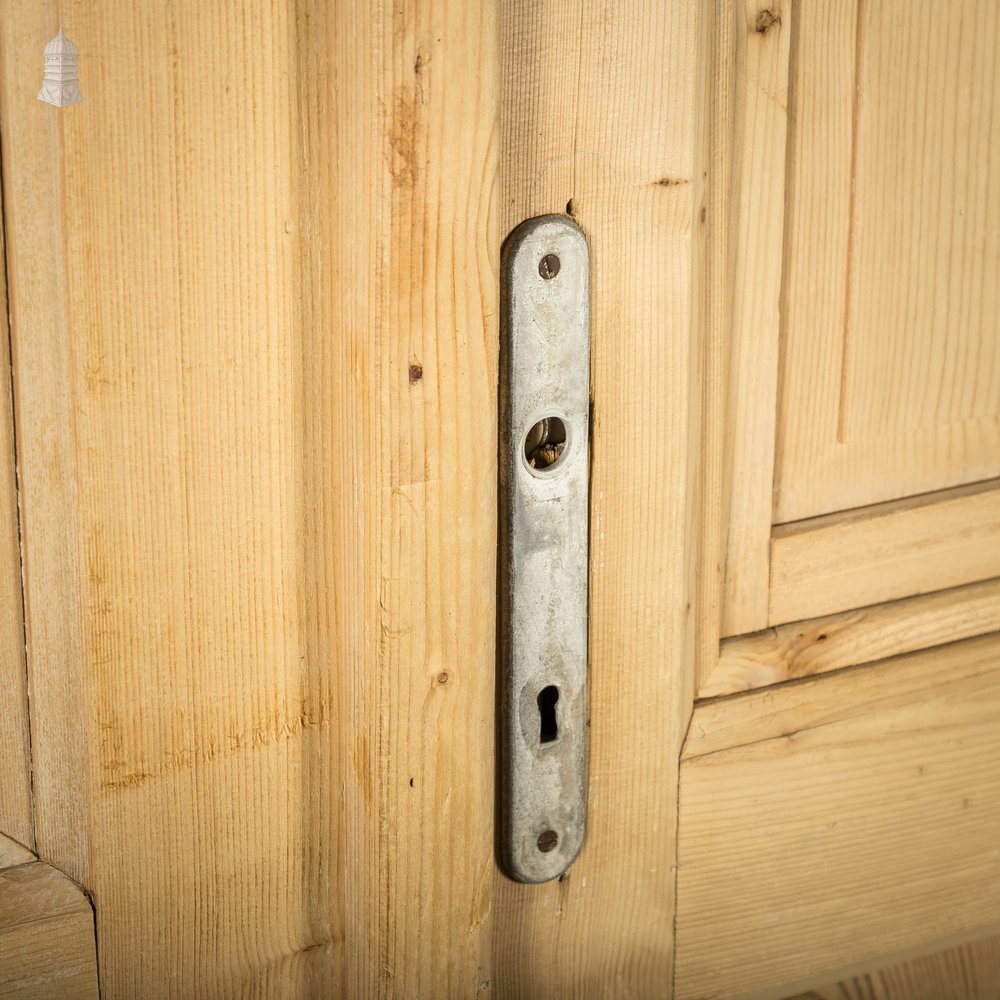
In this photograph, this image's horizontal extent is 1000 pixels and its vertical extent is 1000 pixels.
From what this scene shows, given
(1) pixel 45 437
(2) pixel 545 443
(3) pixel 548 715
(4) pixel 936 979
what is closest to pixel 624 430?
(2) pixel 545 443

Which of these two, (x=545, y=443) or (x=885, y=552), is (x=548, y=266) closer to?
(x=545, y=443)

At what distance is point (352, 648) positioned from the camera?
20.8 inches

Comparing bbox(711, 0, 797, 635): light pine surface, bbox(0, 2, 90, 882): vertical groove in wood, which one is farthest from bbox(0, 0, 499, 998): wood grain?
A: bbox(711, 0, 797, 635): light pine surface

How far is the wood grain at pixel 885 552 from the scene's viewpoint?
66 cm

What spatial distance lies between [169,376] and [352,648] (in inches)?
5.5

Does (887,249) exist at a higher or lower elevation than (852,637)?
higher

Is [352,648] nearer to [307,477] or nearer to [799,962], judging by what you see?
[307,477]

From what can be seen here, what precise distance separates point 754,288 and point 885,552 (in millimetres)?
182

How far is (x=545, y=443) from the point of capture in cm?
56

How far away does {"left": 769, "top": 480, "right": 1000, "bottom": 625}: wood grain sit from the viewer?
0.66 metres

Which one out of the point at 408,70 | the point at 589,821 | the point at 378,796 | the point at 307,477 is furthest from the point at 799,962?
the point at 408,70

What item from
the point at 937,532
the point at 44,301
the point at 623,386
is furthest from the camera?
the point at 937,532

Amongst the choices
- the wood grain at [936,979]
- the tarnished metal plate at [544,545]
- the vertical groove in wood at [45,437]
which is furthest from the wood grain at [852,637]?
the vertical groove in wood at [45,437]

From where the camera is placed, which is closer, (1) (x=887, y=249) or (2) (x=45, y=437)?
(2) (x=45, y=437)
